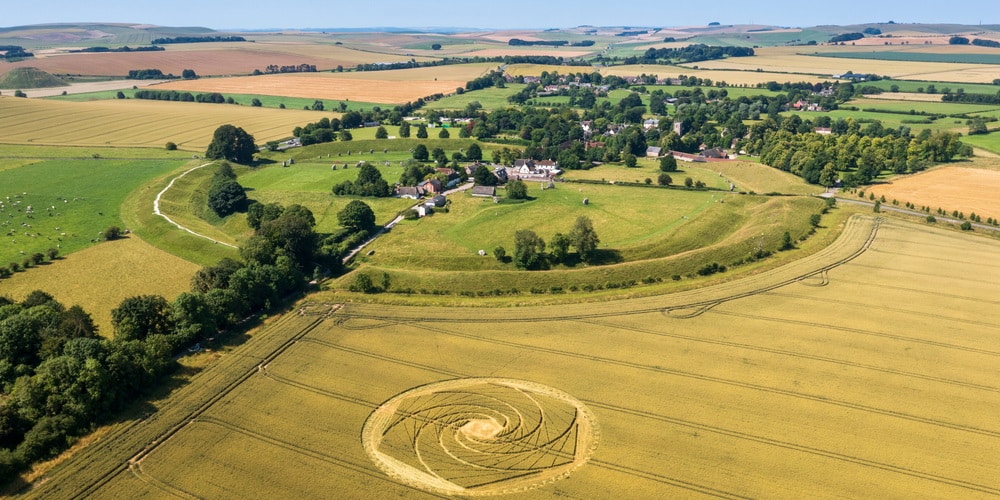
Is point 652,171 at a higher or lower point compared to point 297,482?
higher

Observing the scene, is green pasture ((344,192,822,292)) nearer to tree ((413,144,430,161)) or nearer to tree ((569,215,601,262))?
tree ((569,215,601,262))

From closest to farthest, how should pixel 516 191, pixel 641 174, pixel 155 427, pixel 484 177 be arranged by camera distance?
pixel 155 427 → pixel 516 191 → pixel 484 177 → pixel 641 174

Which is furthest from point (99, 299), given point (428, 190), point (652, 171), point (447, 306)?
point (652, 171)

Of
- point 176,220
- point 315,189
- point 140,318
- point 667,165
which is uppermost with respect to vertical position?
point 667,165

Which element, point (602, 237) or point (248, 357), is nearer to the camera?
point (248, 357)

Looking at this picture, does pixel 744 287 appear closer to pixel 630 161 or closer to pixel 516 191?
pixel 516 191

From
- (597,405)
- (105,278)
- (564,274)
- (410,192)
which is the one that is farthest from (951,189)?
(105,278)

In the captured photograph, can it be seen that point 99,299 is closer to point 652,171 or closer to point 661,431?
point 661,431
